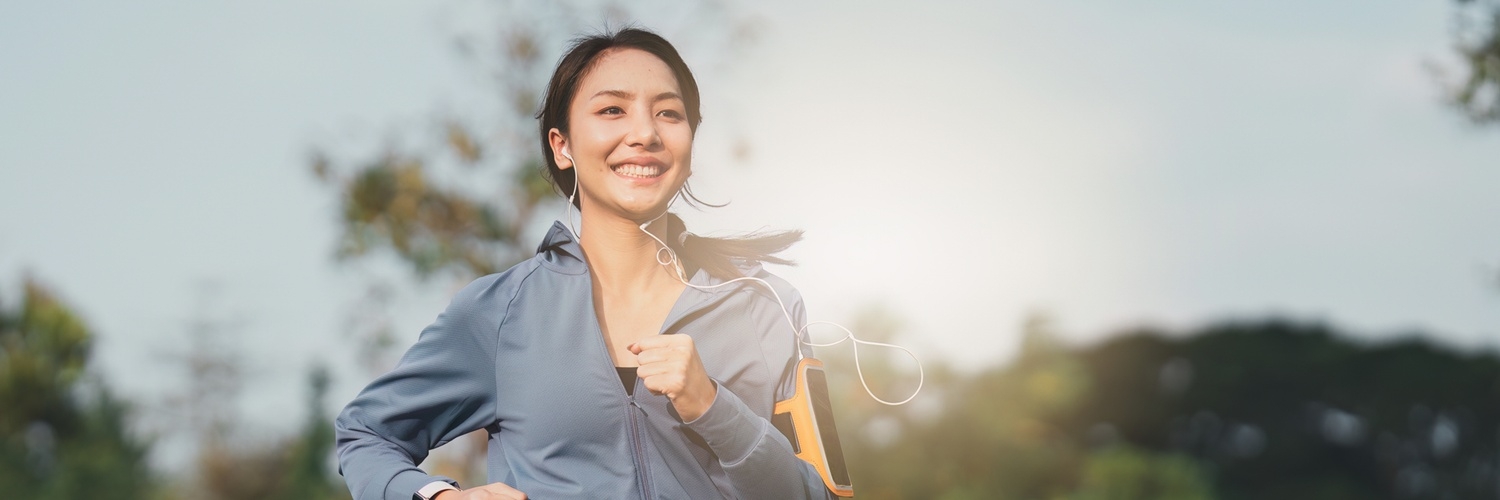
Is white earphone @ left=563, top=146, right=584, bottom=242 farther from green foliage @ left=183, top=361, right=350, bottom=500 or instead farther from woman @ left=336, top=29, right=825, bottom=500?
green foliage @ left=183, top=361, right=350, bottom=500

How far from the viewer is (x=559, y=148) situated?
8.52 feet

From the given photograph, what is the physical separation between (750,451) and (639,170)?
0.56m

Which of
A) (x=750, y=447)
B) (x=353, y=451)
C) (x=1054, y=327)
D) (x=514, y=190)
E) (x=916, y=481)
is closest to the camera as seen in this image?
(x=750, y=447)

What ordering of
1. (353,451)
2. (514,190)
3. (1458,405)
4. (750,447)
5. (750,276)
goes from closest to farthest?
(750,447)
(353,451)
(750,276)
(514,190)
(1458,405)

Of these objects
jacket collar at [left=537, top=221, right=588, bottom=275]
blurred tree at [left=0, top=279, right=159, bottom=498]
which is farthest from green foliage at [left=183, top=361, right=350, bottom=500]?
jacket collar at [left=537, top=221, right=588, bottom=275]

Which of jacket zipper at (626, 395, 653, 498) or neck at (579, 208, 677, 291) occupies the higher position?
neck at (579, 208, 677, 291)

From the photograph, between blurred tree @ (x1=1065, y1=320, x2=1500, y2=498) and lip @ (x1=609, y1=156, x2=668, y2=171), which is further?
blurred tree @ (x1=1065, y1=320, x2=1500, y2=498)

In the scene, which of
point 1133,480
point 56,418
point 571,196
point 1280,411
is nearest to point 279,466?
point 56,418

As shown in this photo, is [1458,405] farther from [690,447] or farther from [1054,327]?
[690,447]

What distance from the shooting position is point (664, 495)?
7.74 ft

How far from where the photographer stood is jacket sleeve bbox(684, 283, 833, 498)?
7.36 ft

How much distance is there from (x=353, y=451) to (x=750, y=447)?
73cm

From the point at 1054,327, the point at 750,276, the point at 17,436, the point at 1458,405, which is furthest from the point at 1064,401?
the point at 750,276

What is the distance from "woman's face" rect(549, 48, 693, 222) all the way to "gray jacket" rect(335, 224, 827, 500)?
0.16 m
